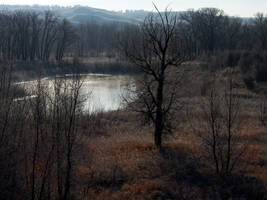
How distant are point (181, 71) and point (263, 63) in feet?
85.7

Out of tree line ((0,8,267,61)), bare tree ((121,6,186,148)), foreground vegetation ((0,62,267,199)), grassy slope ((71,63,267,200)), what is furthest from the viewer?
tree line ((0,8,267,61))

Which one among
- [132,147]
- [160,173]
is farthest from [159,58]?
[160,173]

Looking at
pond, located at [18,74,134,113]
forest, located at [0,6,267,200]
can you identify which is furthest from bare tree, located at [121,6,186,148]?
pond, located at [18,74,134,113]

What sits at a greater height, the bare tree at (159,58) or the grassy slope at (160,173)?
the bare tree at (159,58)

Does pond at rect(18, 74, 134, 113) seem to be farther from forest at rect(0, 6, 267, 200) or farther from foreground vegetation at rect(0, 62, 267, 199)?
foreground vegetation at rect(0, 62, 267, 199)

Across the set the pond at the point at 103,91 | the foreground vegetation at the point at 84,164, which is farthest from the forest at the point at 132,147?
the pond at the point at 103,91

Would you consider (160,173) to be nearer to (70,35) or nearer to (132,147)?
(132,147)

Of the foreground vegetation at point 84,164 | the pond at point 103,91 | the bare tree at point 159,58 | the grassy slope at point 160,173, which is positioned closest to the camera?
the foreground vegetation at point 84,164

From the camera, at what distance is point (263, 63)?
36812 millimetres

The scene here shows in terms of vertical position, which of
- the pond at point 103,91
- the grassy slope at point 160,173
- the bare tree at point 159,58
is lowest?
the pond at point 103,91

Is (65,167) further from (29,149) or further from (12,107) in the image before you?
(12,107)

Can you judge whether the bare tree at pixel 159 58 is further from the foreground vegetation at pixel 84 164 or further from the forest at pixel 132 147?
the foreground vegetation at pixel 84 164

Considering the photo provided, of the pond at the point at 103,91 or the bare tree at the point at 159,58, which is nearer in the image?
the bare tree at the point at 159,58

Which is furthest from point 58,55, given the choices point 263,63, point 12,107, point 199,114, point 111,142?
point 12,107
